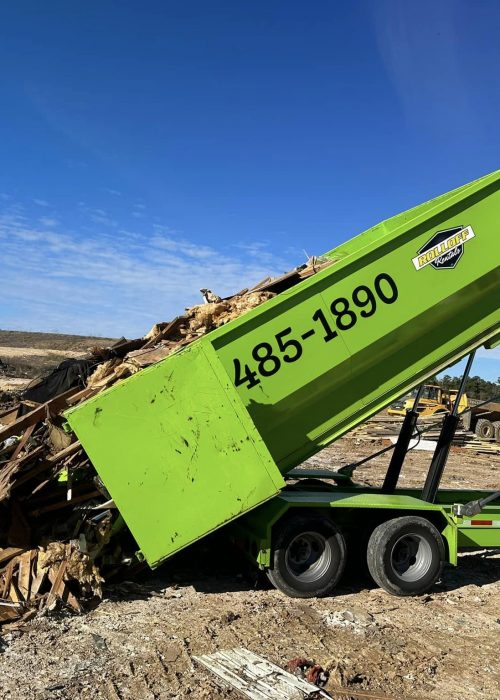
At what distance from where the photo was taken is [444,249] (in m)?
6.18

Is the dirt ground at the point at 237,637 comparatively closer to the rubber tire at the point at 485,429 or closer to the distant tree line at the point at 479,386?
the rubber tire at the point at 485,429

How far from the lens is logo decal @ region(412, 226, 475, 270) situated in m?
6.09

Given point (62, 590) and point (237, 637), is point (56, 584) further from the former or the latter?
point (237, 637)

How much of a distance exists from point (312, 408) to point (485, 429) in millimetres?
17693

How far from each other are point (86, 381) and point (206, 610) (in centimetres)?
243

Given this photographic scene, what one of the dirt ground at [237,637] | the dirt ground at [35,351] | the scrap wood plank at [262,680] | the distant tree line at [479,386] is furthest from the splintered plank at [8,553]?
the distant tree line at [479,386]

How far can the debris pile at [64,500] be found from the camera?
5.03 m

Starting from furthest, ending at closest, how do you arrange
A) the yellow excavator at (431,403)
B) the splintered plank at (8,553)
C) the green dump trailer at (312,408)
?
the yellow excavator at (431,403), the splintered plank at (8,553), the green dump trailer at (312,408)

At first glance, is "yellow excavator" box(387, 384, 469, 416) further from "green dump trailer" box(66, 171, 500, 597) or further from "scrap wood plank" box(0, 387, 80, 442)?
"scrap wood plank" box(0, 387, 80, 442)

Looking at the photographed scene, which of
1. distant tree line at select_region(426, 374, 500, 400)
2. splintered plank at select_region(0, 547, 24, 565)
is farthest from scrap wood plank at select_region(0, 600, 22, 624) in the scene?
distant tree line at select_region(426, 374, 500, 400)

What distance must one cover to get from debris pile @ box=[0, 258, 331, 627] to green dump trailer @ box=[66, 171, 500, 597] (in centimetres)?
55

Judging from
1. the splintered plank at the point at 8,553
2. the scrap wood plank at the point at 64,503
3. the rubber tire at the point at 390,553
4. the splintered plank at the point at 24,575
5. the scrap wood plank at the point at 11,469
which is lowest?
the rubber tire at the point at 390,553

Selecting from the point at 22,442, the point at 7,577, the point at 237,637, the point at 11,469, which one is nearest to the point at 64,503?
the point at 11,469

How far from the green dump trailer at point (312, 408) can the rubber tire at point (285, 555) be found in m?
0.01
